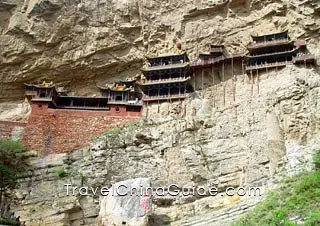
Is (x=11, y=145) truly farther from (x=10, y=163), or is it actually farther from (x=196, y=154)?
(x=196, y=154)

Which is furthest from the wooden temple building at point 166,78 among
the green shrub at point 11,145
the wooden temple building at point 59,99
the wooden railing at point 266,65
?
the green shrub at point 11,145

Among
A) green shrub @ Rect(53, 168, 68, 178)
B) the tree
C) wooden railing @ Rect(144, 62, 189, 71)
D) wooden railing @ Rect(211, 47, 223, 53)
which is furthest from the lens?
wooden railing @ Rect(144, 62, 189, 71)

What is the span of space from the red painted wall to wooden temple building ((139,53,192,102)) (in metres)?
2.23

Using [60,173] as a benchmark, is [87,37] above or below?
above

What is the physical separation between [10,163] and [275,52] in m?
19.3

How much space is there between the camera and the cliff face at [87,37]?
41.9 meters

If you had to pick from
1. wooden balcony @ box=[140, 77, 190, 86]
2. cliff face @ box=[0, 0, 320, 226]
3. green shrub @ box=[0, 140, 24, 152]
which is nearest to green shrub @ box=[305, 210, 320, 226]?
cliff face @ box=[0, 0, 320, 226]

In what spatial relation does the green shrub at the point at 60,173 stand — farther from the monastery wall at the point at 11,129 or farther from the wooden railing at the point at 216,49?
the wooden railing at the point at 216,49

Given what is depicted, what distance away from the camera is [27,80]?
43250mm

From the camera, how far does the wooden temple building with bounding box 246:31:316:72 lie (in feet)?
115

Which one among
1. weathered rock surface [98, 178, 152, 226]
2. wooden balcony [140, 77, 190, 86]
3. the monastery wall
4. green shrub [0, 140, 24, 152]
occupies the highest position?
wooden balcony [140, 77, 190, 86]

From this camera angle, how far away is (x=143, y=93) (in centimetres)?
3919

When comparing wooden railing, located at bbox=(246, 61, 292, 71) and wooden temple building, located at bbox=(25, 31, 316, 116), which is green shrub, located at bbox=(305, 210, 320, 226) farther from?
wooden railing, located at bbox=(246, 61, 292, 71)


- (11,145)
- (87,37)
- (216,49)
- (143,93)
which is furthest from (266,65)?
(11,145)
